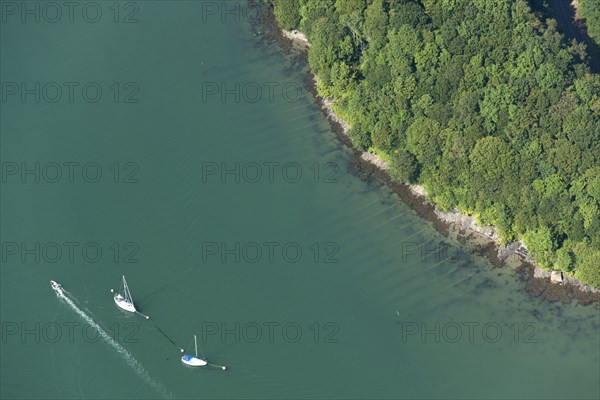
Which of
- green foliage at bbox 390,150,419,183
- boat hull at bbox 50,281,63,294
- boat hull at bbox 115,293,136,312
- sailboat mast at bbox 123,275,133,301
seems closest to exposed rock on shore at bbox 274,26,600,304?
green foliage at bbox 390,150,419,183

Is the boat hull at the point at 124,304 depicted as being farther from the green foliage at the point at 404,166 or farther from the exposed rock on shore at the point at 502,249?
the green foliage at the point at 404,166

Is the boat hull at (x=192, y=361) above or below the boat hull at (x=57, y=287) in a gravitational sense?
below

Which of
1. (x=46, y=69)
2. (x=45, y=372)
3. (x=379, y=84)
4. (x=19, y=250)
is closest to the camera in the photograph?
(x=45, y=372)

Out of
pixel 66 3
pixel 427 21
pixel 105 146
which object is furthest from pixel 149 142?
pixel 427 21

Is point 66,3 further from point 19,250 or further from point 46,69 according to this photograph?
point 19,250

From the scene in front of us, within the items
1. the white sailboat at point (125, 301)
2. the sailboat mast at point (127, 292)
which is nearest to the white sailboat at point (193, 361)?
the white sailboat at point (125, 301)

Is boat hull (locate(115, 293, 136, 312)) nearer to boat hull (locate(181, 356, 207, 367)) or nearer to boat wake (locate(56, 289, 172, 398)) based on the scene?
boat wake (locate(56, 289, 172, 398))

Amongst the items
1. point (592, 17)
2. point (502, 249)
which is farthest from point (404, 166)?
point (592, 17)
